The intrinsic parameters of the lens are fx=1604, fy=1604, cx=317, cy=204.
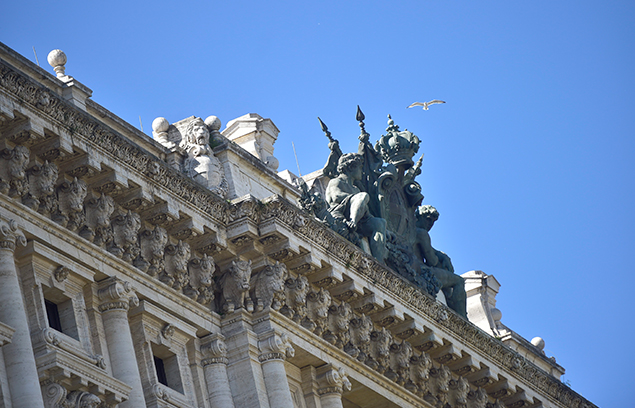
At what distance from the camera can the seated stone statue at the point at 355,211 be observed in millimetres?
28266

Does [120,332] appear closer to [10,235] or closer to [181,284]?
[181,284]

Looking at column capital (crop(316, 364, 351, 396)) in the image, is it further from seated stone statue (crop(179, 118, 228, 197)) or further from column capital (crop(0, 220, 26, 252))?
column capital (crop(0, 220, 26, 252))

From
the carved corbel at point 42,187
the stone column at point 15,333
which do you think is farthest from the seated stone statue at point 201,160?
the stone column at point 15,333

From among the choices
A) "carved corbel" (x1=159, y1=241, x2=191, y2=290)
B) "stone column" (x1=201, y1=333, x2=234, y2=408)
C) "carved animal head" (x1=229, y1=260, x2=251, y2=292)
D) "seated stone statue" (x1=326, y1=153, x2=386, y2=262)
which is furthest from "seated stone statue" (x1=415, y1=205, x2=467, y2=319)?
"carved corbel" (x1=159, y1=241, x2=191, y2=290)

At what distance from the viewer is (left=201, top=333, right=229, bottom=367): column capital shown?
2392cm

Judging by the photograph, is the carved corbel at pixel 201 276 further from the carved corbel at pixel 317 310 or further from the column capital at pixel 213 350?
the carved corbel at pixel 317 310

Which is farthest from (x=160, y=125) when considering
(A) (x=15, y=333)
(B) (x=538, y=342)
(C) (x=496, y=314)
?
(B) (x=538, y=342)

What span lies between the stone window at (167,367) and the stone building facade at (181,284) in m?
0.02

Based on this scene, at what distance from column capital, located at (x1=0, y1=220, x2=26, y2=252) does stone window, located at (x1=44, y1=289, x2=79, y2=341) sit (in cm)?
99

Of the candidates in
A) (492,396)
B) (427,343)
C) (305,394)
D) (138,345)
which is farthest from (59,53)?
(492,396)

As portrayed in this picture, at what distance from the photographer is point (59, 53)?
24.9 m

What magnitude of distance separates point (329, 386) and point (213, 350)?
279 cm

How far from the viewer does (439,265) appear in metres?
31.1

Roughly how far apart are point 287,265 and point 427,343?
167 inches
